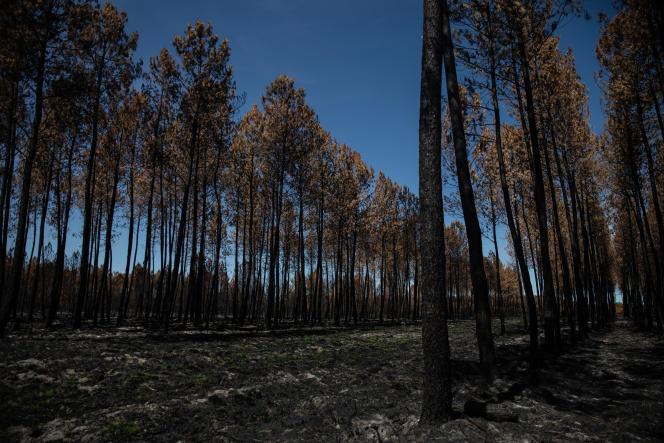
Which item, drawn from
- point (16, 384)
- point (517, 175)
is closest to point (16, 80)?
point (16, 384)

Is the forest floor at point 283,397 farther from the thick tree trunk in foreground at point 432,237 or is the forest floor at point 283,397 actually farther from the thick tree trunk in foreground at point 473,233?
the thick tree trunk in foreground at point 473,233

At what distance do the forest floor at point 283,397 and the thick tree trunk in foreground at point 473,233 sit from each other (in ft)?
2.34

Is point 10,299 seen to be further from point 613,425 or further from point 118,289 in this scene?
point 118,289

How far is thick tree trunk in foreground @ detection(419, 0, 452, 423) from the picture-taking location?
15.4 feet

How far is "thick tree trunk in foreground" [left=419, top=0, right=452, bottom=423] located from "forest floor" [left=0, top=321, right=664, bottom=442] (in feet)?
1.33

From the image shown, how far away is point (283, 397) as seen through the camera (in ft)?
22.0

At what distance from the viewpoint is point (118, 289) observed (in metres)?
87.0

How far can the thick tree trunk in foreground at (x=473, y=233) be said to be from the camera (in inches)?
292

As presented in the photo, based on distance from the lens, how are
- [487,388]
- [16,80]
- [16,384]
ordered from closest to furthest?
[16,384] → [487,388] → [16,80]

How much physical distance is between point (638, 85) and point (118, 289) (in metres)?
101

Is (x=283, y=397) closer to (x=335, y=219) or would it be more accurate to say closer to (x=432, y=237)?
(x=432, y=237)

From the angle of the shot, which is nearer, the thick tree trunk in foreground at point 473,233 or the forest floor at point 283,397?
the forest floor at point 283,397

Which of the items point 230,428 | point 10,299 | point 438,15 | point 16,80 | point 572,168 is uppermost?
point 16,80

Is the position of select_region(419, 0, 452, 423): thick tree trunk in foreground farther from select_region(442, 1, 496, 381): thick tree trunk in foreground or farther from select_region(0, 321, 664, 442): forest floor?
select_region(442, 1, 496, 381): thick tree trunk in foreground
